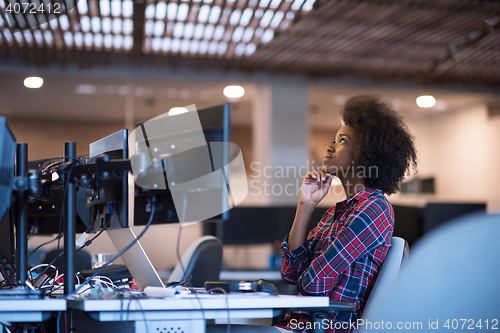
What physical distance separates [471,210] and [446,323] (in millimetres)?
4076

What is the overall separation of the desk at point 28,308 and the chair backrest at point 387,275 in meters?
0.98

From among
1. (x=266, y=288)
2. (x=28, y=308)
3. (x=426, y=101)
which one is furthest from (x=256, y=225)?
(x=426, y=101)

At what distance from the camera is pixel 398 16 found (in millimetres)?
4504

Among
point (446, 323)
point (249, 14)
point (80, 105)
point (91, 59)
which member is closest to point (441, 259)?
point (446, 323)

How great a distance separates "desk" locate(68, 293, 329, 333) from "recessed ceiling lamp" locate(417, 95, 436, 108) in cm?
638

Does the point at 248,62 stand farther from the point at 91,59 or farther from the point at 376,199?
the point at 376,199

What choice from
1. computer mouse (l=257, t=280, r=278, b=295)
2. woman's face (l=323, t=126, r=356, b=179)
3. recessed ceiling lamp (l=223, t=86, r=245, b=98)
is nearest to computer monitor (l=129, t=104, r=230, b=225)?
computer mouse (l=257, t=280, r=278, b=295)

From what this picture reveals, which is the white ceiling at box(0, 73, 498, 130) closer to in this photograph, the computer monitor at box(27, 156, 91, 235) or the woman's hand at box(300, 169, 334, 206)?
the woman's hand at box(300, 169, 334, 206)

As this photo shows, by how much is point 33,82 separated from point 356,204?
5.30 m

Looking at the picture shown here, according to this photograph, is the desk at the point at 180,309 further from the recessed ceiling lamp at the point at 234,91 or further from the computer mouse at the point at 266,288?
the recessed ceiling lamp at the point at 234,91

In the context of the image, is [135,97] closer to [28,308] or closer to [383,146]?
[383,146]

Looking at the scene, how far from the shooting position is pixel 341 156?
2.02m

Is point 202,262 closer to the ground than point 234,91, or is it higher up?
closer to the ground

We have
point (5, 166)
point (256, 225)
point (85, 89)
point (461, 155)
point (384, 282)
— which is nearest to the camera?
point (5, 166)
